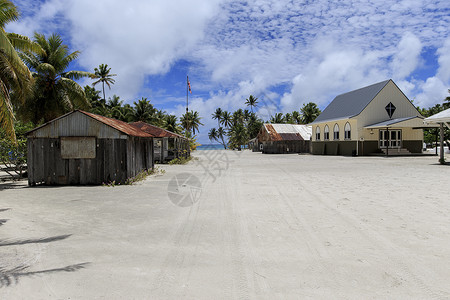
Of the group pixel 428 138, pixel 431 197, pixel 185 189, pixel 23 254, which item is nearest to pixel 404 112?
pixel 428 138

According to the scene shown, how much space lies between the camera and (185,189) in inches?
453

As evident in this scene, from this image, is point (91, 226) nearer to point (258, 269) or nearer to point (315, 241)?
point (258, 269)

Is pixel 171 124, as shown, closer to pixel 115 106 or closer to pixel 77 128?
pixel 115 106

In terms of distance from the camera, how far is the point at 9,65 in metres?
11.2

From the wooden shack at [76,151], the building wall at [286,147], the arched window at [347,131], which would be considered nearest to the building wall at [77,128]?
the wooden shack at [76,151]

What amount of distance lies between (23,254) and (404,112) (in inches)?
1591

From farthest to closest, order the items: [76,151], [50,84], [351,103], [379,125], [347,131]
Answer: [351,103] < [347,131] < [379,125] < [50,84] < [76,151]

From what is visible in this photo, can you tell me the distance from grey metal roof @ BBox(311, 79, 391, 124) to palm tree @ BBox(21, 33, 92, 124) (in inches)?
1168

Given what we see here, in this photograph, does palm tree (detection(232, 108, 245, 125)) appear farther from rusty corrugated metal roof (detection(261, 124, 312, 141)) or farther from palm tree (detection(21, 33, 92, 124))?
palm tree (detection(21, 33, 92, 124))

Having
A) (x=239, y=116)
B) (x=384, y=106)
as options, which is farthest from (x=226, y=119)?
(x=384, y=106)

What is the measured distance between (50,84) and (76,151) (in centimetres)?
1069

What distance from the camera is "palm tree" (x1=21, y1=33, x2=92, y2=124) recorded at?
2058 cm

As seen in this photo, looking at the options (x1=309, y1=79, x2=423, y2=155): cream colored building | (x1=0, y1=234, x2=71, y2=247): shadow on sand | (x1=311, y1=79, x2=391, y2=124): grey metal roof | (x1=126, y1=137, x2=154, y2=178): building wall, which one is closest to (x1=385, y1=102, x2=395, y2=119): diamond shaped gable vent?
(x1=309, y1=79, x2=423, y2=155): cream colored building

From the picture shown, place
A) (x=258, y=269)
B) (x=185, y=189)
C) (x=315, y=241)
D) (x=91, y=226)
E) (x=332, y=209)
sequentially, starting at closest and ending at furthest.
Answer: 1. (x=258, y=269)
2. (x=315, y=241)
3. (x=91, y=226)
4. (x=332, y=209)
5. (x=185, y=189)
